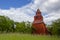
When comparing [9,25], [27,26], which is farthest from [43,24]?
[9,25]

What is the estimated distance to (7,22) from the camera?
39594 millimetres

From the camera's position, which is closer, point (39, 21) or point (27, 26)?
point (27, 26)

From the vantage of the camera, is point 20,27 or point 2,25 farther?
point 20,27

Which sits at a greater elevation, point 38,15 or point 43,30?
point 38,15

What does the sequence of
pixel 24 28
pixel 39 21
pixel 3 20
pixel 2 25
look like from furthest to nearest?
pixel 39 21, pixel 24 28, pixel 3 20, pixel 2 25

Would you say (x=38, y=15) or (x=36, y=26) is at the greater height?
(x=38, y=15)

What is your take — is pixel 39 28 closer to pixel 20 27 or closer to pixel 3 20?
pixel 20 27

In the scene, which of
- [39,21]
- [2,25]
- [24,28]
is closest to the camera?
[2,25]

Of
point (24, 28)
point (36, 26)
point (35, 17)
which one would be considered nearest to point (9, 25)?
point (24, 28)

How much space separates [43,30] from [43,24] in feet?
6.05

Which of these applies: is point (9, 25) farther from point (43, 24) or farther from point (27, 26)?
point (43, 24)

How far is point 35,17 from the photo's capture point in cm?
4850

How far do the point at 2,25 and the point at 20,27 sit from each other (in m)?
8.05

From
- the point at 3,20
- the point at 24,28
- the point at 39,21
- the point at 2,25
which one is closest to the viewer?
the point at 2,25
